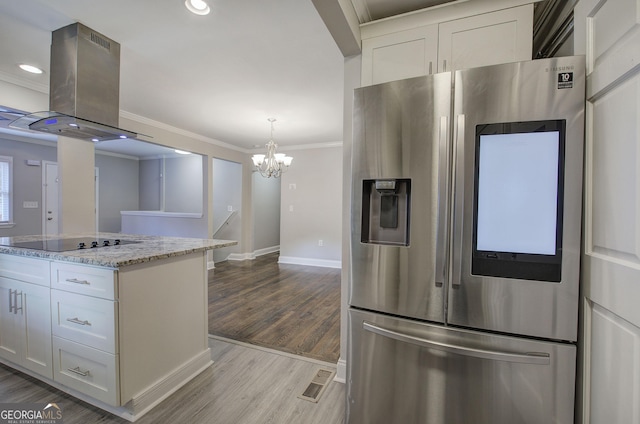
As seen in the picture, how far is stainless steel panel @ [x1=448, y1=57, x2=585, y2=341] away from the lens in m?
0.99

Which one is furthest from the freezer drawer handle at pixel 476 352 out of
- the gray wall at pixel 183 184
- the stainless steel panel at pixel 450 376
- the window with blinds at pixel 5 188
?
the window with blinds at pixel 5 188

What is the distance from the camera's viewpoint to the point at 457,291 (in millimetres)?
1127

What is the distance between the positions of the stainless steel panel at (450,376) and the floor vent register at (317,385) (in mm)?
501

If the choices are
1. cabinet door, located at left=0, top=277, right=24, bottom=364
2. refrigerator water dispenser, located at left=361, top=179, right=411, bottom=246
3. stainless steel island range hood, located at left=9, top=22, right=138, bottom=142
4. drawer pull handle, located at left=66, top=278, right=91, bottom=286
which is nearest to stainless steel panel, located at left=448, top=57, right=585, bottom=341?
refrigerator water dispenser, located at left=361, top=179, right=411, bottom=246

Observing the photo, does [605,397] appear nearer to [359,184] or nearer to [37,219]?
[359,184]

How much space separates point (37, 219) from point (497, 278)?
318 inches

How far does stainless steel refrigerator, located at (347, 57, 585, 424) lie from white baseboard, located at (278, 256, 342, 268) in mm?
4089

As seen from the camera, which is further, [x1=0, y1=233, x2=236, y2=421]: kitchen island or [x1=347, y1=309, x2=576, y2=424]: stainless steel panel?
[x1=0, y1=233, x2=236, y2=421]: kitchen island

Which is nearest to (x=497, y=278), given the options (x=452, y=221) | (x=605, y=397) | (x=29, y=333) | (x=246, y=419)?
(x=452, y=221)

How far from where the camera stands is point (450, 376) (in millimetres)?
1124

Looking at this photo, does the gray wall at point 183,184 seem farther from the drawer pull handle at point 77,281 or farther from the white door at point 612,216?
the white door at point 612,216

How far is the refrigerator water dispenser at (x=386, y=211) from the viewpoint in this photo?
1279mm

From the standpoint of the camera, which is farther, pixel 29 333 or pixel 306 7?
pixel 29 333

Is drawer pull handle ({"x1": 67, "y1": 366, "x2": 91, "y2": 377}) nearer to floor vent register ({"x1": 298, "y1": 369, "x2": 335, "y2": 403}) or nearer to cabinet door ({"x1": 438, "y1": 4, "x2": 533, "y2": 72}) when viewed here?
floor vent register ({"x1": 298, "y1": 369, "x2": 335, "y2": 403})
